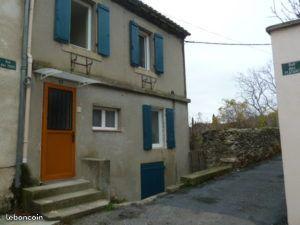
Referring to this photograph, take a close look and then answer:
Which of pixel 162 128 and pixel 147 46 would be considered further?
pixel 162 128

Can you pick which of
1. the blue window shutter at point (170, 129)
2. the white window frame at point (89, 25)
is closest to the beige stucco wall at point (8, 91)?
the white window frame at point (89, 25)

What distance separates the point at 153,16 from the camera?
11.5 meters

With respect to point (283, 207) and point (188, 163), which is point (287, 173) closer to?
point (283, 207)

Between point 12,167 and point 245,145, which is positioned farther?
point 245,145

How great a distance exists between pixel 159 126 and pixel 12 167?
20.0 feet

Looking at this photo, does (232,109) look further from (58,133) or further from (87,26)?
(58,133)

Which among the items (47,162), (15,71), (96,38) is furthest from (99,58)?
(47,162)

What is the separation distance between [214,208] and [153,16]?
7275 millimetres

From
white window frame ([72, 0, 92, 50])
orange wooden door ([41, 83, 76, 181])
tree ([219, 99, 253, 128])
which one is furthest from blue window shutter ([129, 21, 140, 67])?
tree ([219, 99, 253, 128])

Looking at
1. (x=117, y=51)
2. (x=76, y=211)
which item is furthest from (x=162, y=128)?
(x=76, y=211)

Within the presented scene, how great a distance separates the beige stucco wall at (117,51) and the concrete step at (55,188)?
2.80 metres

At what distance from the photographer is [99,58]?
29.6 feet

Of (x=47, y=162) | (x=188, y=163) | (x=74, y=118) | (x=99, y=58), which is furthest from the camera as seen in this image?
(x=188, y=163)

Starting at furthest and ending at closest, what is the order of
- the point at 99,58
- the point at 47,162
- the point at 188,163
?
the point at 188,163 → the point at 99,58 → the point at 47,162
